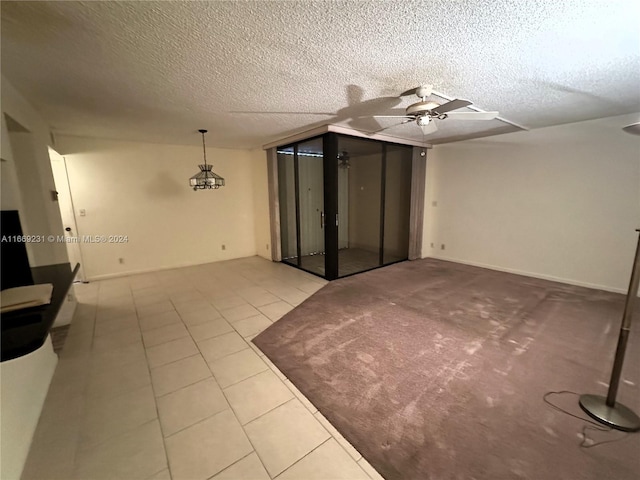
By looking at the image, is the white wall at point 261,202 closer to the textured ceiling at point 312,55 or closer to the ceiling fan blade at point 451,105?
the textured ceiling at point 312,55

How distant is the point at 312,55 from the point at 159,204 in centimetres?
450

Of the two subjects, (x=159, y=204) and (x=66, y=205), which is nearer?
(x=66, y=205)

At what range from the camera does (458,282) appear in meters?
4.32

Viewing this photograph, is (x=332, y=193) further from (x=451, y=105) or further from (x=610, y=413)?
(x=610, y=413)

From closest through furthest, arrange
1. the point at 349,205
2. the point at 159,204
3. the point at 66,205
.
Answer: the point at 66,205, the point at 159,204, the point at 349,205

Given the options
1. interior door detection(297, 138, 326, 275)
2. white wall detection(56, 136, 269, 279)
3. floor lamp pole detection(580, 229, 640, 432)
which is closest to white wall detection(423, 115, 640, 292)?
interior door detection(297, 138, 326, 275)

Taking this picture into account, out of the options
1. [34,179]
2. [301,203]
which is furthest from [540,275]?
[34,179]

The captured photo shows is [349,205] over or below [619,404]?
over

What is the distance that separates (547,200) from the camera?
4.25m

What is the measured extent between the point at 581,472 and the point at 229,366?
7.82 ft

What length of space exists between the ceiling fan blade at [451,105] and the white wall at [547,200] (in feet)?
10.9

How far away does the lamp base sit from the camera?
165cm

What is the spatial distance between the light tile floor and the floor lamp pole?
1624 millimetres

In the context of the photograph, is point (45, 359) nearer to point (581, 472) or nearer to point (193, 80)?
point (193, 80)
